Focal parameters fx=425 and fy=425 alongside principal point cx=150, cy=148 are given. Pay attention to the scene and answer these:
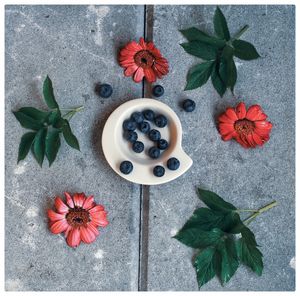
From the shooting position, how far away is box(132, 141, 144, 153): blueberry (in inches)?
41.0

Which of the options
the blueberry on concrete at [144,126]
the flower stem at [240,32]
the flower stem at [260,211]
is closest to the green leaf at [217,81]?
the flower stem at [240,32]

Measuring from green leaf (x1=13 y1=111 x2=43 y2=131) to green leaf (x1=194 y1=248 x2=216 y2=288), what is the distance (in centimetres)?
52

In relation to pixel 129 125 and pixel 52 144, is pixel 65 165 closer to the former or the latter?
pixel 52 144

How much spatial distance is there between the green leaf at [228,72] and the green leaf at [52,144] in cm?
44

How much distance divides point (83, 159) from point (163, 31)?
1.28 ft

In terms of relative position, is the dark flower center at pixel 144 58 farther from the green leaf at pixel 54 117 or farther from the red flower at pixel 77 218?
the red flower at pixel 77 218

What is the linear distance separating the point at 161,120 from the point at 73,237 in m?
0.36

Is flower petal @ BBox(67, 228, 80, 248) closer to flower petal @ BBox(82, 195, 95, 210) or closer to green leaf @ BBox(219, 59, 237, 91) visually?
flower petal @ BBox(82, 195, 95, 210)

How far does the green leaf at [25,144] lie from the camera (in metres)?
1.05

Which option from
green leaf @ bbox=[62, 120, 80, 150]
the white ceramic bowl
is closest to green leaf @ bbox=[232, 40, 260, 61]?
the white ceramic bowl

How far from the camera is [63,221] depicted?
104 cm

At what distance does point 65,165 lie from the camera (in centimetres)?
108

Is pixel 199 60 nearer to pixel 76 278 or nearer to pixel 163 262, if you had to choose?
pixel 163 262
